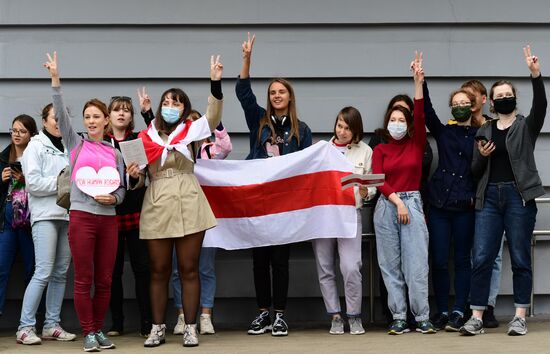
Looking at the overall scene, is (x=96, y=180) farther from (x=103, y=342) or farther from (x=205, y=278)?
(x=205, y=278)

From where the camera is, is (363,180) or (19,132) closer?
(363,180)

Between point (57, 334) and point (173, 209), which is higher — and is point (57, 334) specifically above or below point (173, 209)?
below

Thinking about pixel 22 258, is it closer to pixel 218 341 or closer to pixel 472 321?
pixel 218 341

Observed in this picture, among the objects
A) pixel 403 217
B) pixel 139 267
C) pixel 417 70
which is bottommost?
pixel 139 267

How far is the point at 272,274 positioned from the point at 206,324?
0.68 meters

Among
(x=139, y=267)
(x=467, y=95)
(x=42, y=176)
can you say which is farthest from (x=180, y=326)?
(x=467, y=95)

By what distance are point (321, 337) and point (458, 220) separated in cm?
145

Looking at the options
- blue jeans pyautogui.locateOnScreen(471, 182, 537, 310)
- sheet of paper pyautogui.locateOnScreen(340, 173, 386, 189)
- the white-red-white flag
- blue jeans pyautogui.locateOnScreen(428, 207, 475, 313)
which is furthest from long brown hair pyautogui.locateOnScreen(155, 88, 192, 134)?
blue jeans pyautogui.locateOnScreen(471, 182, 537, 310)

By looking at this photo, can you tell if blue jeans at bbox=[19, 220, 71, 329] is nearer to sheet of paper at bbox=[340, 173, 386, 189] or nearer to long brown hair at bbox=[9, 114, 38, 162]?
long brown hair at bbox=[9, 114, 38, 162]

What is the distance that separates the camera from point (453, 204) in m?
8.23

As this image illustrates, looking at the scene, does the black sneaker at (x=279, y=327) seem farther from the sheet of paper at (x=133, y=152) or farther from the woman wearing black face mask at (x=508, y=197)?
the sheet of paper at (x=133, y=152)

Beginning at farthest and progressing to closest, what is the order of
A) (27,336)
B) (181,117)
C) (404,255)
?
(404,255), (27,336), (181,117)

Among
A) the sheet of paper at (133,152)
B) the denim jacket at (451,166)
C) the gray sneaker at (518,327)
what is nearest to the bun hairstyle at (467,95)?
the denim jacket at (451,166)

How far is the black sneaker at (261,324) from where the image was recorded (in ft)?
27.0
